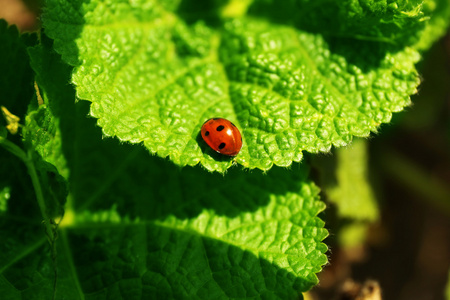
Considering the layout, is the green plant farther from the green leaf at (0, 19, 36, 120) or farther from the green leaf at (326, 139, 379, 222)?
the green leaf at (326, 139, 379, 222)

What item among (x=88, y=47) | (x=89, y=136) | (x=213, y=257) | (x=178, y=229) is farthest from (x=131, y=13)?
(x=213, y=257)

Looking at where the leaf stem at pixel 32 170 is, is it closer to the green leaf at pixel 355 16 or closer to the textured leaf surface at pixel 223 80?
the textured leaf surface at pixel 223 80

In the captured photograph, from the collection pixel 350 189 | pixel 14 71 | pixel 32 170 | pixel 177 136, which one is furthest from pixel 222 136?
pixel 350 189

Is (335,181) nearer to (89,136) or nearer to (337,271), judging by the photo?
(337,271)

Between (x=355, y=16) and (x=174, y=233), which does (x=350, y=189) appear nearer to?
(x=355, y=16)

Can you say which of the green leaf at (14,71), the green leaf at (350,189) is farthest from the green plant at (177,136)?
the green leaf at (350,189)
